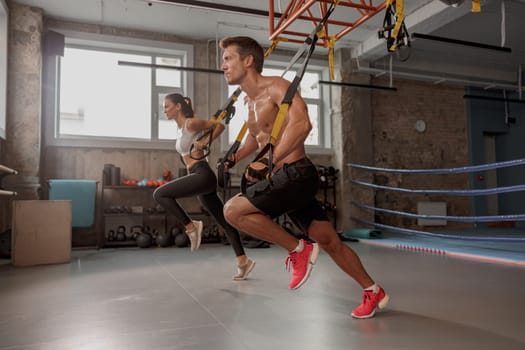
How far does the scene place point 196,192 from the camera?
11.1ft

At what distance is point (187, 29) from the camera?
7.23 meters

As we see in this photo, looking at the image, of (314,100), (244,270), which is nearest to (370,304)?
(244,270)

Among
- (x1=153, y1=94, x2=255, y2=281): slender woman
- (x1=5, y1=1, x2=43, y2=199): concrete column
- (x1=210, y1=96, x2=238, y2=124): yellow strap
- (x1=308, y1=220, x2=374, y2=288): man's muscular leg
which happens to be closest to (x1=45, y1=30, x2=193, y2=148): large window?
(x1=5, y1=1, x2=43, y2=199): concrete column

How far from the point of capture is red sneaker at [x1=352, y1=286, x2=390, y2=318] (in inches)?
85.5

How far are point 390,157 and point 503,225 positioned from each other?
378 cm

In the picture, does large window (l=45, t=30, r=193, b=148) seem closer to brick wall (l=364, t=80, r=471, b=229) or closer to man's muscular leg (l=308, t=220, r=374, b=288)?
brick wall (l=364, t=80, r=471, b=229)

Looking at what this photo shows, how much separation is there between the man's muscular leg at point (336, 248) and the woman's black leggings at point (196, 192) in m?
1.34

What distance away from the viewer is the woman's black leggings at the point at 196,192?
338cm

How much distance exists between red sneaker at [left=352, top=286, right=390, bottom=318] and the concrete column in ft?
17.5

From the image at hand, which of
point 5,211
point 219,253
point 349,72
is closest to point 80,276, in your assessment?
point 219,253

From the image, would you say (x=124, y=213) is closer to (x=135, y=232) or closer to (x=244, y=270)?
(x=135, y=232)

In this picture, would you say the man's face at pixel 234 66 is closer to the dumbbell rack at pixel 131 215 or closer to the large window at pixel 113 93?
the dumbbell rack at pixel 131 215

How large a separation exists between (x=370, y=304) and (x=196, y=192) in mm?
1729

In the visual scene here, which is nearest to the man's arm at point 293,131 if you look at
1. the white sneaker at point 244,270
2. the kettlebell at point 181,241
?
the white sneaker at point 244,270
